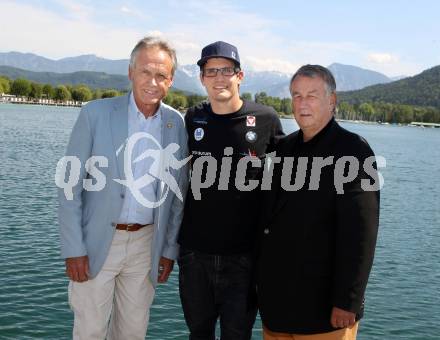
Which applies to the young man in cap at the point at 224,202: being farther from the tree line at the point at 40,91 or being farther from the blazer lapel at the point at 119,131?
the tree line at the point at 40,91

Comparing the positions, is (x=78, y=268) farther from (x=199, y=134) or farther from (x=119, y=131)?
(x=199, y=134)

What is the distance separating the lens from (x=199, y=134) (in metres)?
5.23

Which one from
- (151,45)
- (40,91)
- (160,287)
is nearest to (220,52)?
(151,45)

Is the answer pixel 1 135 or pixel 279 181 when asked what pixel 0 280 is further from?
pixel 1 135

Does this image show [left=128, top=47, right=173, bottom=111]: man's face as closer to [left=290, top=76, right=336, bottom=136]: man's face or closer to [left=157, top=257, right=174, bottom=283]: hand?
[left=290, top=76, right=336, bottom=136]: man's face

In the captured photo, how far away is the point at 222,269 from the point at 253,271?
359mm

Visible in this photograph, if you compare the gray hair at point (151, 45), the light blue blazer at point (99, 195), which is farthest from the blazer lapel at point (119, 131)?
the gray hair at point (151, 45)

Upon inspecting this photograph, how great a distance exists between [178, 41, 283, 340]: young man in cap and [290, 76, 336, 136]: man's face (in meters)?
0.70

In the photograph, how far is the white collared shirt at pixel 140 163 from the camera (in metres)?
5.12

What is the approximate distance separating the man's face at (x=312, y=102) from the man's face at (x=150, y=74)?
4.52 feet

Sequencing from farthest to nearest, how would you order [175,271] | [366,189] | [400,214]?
[400,214], [175,271], [366,189]

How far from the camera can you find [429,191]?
34.5 metres

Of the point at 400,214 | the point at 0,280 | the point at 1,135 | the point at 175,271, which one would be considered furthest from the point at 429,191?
the point at 1,135

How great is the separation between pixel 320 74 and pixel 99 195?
2500mm
